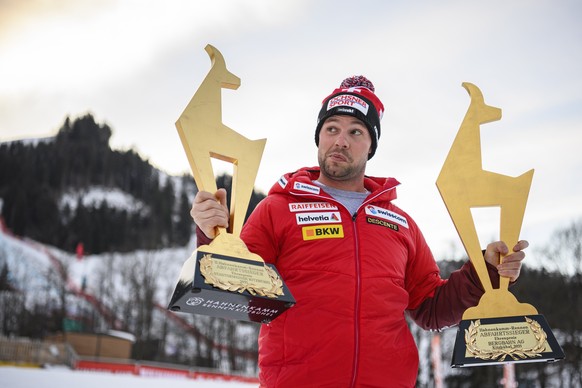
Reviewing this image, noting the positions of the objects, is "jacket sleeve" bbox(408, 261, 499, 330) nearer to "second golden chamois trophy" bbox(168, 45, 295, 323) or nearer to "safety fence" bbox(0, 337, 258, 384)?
"second golden chamois trophy" bbox(168, 45, 295, 323)

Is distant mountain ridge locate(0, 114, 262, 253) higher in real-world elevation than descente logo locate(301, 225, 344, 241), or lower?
higher

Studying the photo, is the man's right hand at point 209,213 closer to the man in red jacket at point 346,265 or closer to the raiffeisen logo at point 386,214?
the man in red jacket at point 346,265

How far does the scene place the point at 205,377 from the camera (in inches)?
727

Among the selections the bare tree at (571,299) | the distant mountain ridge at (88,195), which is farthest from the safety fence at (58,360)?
the distant mountain ridge at (88,195)

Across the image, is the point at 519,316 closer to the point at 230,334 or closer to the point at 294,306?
the point at 294,306

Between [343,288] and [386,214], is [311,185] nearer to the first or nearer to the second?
[386,214]

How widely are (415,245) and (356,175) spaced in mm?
506

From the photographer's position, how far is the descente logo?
8.12 ft

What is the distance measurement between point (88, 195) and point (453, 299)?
95.4 metres

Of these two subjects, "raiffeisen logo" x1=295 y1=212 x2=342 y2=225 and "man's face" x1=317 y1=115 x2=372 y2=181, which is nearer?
"raiffeisen logo" x1=295 y1=212 x2=342 y2=225

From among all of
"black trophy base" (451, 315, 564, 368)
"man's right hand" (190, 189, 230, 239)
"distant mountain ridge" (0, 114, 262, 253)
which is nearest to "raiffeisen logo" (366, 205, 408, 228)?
"black trophy base" (451, 315, 564, 368)

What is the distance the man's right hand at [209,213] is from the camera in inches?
86.2

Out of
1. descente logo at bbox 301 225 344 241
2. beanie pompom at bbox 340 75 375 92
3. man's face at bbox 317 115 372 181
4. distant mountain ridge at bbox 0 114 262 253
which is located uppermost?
distant mountain ridge at bbox 0 114 262 253

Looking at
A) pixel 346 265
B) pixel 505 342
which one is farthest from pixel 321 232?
pixel 505 342
